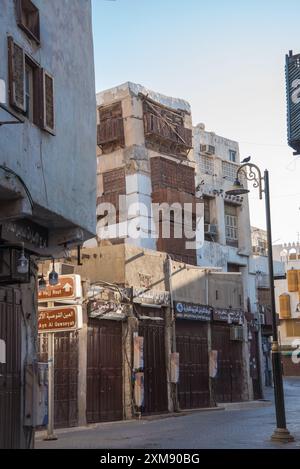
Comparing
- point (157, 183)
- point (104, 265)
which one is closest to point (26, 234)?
point (104, 265)

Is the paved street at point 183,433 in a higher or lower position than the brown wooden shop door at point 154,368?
lower

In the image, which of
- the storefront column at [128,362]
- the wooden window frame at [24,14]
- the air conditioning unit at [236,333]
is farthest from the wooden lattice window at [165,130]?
the wooden window frame at [24,14]

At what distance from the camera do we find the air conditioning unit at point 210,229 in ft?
112

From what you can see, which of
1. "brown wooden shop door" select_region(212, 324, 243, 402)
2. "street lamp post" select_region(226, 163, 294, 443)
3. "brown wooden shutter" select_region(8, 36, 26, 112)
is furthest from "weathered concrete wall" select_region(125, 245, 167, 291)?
"brown wooden shutter" select_region(8, 36, 26, 112)

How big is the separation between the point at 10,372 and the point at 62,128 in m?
4.33

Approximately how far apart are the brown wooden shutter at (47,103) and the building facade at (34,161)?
2cm

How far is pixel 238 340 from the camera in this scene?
96.4 feet

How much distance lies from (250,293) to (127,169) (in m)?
10.7

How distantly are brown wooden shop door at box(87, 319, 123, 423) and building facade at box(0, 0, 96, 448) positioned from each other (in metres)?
8.43

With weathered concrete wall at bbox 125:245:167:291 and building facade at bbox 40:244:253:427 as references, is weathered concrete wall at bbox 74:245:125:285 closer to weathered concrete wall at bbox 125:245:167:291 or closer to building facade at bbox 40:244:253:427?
building facade at bbox 40:244:253:427

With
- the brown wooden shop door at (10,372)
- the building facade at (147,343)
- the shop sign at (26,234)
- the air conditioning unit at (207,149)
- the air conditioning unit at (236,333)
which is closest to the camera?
the shop sign at (26,234)

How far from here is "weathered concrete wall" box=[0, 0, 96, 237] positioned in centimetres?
980

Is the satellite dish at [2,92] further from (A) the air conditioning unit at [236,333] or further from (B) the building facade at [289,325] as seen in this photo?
(B) the building facade at [289,325]
